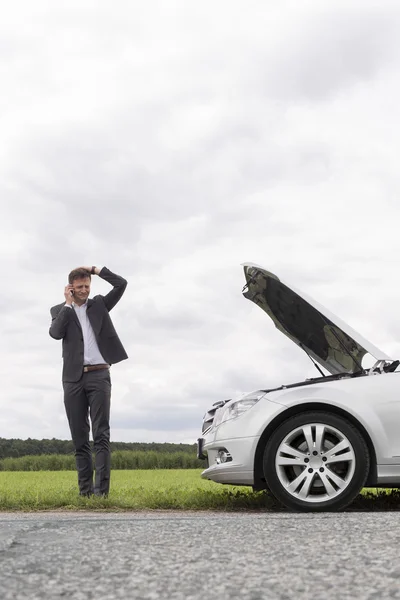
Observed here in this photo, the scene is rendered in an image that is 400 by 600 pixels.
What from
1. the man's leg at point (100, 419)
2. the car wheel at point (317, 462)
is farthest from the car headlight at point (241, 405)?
the man's leg at point (100, 419)

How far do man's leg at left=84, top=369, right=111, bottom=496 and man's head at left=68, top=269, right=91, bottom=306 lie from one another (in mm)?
811

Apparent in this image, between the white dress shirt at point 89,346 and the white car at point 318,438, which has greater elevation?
the white dress shirt at point 89,346

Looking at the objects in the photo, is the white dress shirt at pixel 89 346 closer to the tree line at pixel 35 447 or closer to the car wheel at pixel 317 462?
the car wheel at pixel 317 462

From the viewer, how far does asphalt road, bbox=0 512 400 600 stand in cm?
280

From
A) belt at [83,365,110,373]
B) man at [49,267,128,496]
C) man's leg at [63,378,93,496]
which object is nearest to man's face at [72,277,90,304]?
→ man at [49,267,128,496]

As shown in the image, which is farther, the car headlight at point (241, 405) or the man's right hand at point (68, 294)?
the man's right hand at point (68, 294)

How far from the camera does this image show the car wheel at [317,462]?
638 centimetres

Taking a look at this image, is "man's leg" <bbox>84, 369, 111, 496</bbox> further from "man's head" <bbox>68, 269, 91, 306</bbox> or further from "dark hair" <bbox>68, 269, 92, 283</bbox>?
"dark hair" <bbox>68, 269, 92, 283</bbox>

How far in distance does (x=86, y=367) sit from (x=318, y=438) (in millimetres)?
2534

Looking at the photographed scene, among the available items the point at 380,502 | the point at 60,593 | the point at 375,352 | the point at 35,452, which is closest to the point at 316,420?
the point at 375,352

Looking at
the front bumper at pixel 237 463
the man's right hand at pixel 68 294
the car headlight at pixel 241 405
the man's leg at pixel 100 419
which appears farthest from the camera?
the man's right hand at pixel 68 294

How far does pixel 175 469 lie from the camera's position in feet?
61.4

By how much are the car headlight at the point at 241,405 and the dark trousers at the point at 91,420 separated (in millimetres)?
1344

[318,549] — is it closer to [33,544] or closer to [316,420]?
[33,544]
